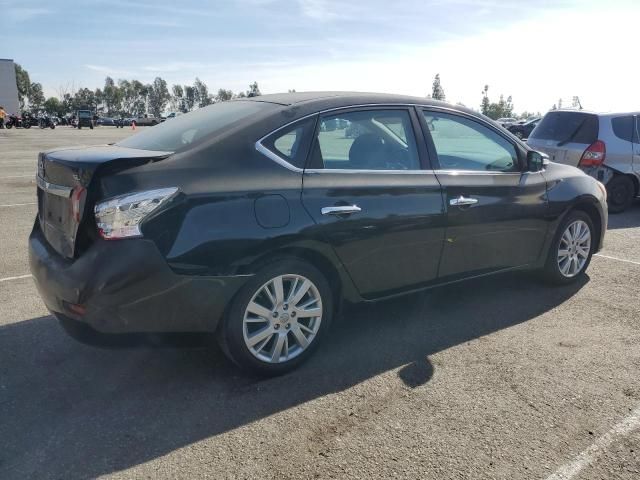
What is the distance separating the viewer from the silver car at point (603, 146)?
8578 millimetres

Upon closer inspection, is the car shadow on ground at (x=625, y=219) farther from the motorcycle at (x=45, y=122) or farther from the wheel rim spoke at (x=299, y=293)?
the motorcycle at (x=45, y=122)

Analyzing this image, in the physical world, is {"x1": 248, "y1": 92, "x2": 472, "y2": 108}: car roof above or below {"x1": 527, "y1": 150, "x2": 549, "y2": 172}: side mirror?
above

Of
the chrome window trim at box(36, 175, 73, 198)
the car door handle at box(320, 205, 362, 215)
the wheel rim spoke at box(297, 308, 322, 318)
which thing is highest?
the chrome window trim at box(36, 175, 73, 198)

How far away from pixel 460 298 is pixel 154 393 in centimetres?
273

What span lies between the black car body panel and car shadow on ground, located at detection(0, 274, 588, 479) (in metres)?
0.40

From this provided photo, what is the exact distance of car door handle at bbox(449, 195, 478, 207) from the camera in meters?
3.96

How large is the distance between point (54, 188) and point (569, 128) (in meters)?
8.16

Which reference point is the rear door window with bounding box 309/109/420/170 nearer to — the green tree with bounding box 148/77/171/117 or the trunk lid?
the trunk lid

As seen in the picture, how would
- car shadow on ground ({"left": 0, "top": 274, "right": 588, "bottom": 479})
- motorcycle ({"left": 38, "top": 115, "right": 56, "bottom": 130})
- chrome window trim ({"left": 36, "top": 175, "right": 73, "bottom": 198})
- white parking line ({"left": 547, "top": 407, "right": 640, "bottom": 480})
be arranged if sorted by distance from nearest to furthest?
1. white parking line ({"left": 547, "top": 407, "right": 640, "bottom": 480})
2. car shadow on ground ({"left": 0, "top": 274, "right": 588, "bottom": 479})
3. chrome window trim ({"left": 36, "top": 175, "right": 73, "bottom": 198})
4. motorcycle ({"left": 38, "top": 115, "right": 56, "bottom": 130})

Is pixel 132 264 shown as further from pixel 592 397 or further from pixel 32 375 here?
pixel 592 397

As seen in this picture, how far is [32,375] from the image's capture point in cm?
333

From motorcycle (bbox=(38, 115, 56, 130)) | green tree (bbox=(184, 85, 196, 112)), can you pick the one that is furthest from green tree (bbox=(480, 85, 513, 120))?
green tree (bbox=(184, 85, 196, 112))

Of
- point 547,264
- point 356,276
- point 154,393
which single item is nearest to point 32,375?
point 154,393

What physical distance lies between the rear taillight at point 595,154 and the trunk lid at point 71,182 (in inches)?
295
